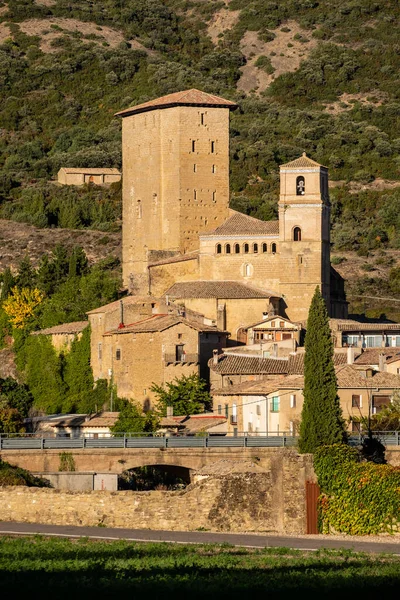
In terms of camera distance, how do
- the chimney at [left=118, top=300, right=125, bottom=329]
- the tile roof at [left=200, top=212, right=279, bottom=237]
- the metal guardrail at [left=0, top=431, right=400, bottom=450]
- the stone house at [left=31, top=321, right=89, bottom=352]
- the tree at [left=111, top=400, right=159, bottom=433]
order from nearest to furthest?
the metal guardrail at [left=0, top=431, right=400, bottom=450] < the tree at [left=111, top=400, right=159, bottom=433] < the chimney at [left=118, top=300, right=125, bottom=329] < the stone house at [left=31, top=321, right=89, bottom=352] < the tile roof at [left=200, top=212, right=279, bottom=237]

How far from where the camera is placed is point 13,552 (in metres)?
29.7

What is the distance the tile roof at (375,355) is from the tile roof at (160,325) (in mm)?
5871

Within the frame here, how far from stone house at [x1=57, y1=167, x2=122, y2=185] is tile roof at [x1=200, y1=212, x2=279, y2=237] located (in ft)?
146

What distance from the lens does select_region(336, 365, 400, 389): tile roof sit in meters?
55.7

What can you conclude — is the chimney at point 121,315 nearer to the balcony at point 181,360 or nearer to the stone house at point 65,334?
the stone house at point 65,334

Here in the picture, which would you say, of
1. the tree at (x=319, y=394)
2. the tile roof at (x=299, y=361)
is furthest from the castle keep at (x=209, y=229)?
the tree at (x=319, y=394)

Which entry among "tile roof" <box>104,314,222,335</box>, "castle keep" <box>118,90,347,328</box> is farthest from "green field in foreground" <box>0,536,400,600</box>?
"castle keep" <box>118,90,347,328</box>

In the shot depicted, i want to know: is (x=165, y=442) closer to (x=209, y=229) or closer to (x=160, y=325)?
(x=160, y=325)

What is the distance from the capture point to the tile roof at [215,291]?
233 feet

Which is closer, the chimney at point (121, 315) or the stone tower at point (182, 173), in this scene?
the chimney at point (121, 315)

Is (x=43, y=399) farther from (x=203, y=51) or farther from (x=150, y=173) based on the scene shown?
(x=203, y=51)

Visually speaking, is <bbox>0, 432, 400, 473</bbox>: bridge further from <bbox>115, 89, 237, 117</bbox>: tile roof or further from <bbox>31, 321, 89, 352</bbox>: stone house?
<bbox>115, 89, 237, 117</bbox>: tile roof

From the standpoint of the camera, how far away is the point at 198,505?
3806cm

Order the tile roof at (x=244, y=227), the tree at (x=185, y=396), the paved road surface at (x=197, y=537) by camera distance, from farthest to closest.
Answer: the tile roof at (x=244, y=227), the tree at (x=185, y=396), the paved road surface at (x=197, y=537)
